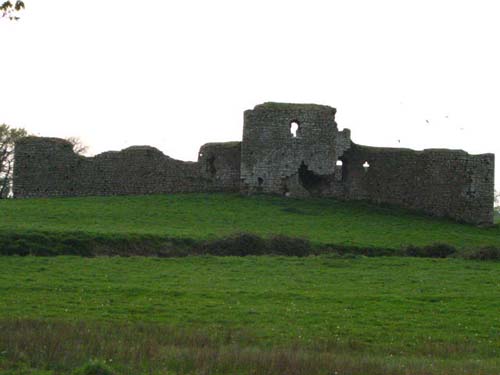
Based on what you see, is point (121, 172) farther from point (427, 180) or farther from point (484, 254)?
point (484, 254)

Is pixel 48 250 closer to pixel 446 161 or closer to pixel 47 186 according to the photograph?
pixel 47 186

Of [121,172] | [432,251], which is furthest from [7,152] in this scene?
[432,251]

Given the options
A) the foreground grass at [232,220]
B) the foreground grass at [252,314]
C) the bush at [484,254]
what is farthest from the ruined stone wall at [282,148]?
the foreground grass at [252,314]

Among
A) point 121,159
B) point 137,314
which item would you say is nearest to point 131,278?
point 137,314

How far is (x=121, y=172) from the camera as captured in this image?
43.3m

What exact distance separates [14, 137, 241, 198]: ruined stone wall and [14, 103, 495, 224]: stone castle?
47 millimetres

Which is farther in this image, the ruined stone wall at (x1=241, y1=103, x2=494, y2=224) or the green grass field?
the ruined stone wall at (x1=241, y1=103, x2=494, y2=224)

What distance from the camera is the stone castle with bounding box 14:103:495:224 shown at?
41.8 m

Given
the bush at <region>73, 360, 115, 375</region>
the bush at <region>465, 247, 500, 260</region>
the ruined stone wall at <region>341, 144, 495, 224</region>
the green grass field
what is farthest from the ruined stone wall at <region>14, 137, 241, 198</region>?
the bush at <region>73, 360, 115, 375</region>

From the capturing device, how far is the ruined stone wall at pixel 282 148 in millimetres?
41969

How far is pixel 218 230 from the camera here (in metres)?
32.9

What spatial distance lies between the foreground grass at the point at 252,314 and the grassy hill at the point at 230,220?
4.03 m

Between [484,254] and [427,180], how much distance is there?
492 inches

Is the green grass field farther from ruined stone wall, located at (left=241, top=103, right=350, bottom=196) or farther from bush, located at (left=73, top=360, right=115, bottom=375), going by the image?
Answer: ruined stone wall, located at (left=241, top=103, right=350, bottom=196)
